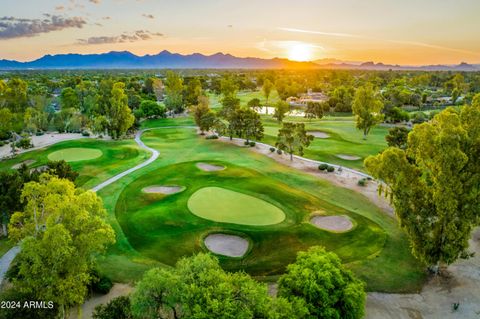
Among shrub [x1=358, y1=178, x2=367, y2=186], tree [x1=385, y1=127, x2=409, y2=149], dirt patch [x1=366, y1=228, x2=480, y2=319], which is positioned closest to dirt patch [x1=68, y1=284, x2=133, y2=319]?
dirt patch [x1=366, y1=228, x2=480, y2=319]

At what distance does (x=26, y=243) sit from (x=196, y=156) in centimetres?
4691

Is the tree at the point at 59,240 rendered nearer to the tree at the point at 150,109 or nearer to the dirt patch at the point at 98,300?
the dirt patch at the point at 98,300

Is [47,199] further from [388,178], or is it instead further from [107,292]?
[388,178]

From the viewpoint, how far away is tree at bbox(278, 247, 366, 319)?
20.9 metres

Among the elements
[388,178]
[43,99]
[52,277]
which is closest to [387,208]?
[388,178]

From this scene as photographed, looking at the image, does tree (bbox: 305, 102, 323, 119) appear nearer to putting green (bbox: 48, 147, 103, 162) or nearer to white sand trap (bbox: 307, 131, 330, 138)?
white sand trap (bbox: 307, 131, 330, 138)

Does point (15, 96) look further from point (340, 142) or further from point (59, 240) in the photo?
point (59, 240)

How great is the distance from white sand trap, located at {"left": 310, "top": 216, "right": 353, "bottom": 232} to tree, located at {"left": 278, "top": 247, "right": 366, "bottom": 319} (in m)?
13.7

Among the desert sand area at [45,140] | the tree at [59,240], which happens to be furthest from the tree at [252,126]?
the tree at [59,240]

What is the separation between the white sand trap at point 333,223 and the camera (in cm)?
3641

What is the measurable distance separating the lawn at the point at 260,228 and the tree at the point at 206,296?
10067mm

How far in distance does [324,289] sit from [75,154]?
59.2 metres

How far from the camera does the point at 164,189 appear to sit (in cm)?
4797

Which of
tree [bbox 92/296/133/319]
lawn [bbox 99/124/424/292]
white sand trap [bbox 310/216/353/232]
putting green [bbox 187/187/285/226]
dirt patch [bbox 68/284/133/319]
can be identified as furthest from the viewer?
putting green [bbox 187/187/285/226]
